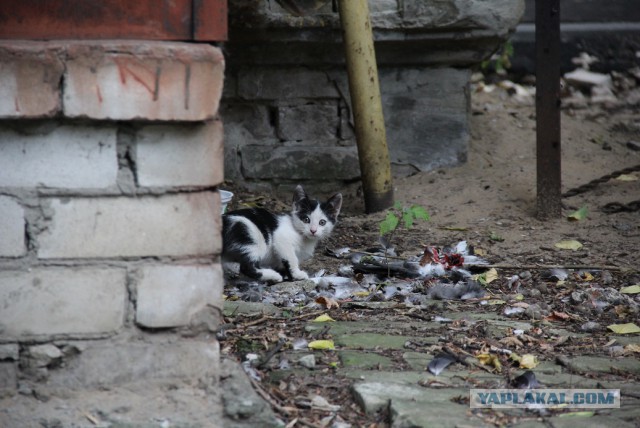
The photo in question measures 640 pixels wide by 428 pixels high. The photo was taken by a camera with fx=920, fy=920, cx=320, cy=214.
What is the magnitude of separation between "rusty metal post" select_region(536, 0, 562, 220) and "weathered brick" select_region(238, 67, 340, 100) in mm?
1646

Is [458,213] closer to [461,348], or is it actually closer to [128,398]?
[461,348]

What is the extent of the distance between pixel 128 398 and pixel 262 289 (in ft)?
7.41

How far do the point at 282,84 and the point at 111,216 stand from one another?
4.14 metres

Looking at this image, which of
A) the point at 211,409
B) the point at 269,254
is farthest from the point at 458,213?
the point at 211,409

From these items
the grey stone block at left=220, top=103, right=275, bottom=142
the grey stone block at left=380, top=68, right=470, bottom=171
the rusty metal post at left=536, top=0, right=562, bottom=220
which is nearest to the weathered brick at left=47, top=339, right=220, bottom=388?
the rusty metal post at left=536, top=0, right=562, bottom=220

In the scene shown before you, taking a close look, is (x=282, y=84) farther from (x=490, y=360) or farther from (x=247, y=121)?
(x=490, y=360)

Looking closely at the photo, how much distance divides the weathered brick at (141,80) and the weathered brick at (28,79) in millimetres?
48

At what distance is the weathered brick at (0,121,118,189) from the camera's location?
312 cm

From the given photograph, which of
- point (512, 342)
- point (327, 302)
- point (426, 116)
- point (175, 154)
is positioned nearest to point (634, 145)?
point (426, 116)

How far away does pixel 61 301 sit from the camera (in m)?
3.19

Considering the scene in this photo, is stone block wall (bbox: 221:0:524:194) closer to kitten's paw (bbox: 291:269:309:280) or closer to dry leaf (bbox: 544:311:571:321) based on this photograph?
kitten's paw (bbox: 291:269:309:280)

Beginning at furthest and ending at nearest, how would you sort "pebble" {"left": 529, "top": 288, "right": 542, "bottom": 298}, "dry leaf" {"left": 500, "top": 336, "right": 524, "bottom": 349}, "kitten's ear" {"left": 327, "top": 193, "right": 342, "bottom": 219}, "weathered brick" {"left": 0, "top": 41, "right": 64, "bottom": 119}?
"kitten's ear" {"left": 327, "top": 193, "right": 342, "bottom": 219}
"pebble" {"left": 529, "top": 288, "right": 542, "bottom": 298}
"dry leaf" {"left": 500, "top": 336, "right": 524, "bottom": 349}
"weathered brick" {"left": 0, "top": 41, "right": 64, "bottom": 119}

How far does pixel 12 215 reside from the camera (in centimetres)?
314

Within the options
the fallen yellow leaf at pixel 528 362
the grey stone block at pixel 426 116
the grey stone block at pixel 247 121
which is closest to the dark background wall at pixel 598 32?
the grey stone block at pixel 426 116
